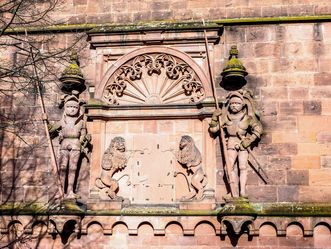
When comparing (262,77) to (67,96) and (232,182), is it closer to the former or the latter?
(232,182)

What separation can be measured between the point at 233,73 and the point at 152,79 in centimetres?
153

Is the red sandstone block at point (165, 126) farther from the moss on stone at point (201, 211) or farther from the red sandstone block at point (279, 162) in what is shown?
the red sandstone block at point (279, 162)

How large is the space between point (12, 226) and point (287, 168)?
4.63 m

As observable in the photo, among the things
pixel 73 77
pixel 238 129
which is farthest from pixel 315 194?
pixel 73 77

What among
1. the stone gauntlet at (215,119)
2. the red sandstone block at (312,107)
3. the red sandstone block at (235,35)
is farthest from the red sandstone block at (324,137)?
the red sandstone block at (235,35)

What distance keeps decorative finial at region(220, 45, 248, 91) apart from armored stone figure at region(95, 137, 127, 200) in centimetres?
202

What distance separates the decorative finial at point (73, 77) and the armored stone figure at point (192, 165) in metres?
2.05

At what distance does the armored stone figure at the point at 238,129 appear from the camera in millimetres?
9469

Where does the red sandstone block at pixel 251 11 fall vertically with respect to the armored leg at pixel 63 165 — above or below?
above

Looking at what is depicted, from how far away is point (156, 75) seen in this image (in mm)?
10469

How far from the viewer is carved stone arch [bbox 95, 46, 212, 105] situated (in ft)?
33.6

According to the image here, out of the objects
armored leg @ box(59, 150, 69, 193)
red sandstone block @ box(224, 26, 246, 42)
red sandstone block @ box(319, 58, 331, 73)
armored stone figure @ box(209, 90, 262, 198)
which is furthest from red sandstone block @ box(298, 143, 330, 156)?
armored leg @ box(59, 150, 69, 193)


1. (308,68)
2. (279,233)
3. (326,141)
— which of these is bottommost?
(279,233)

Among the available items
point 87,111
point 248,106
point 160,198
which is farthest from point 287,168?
point 87,111
